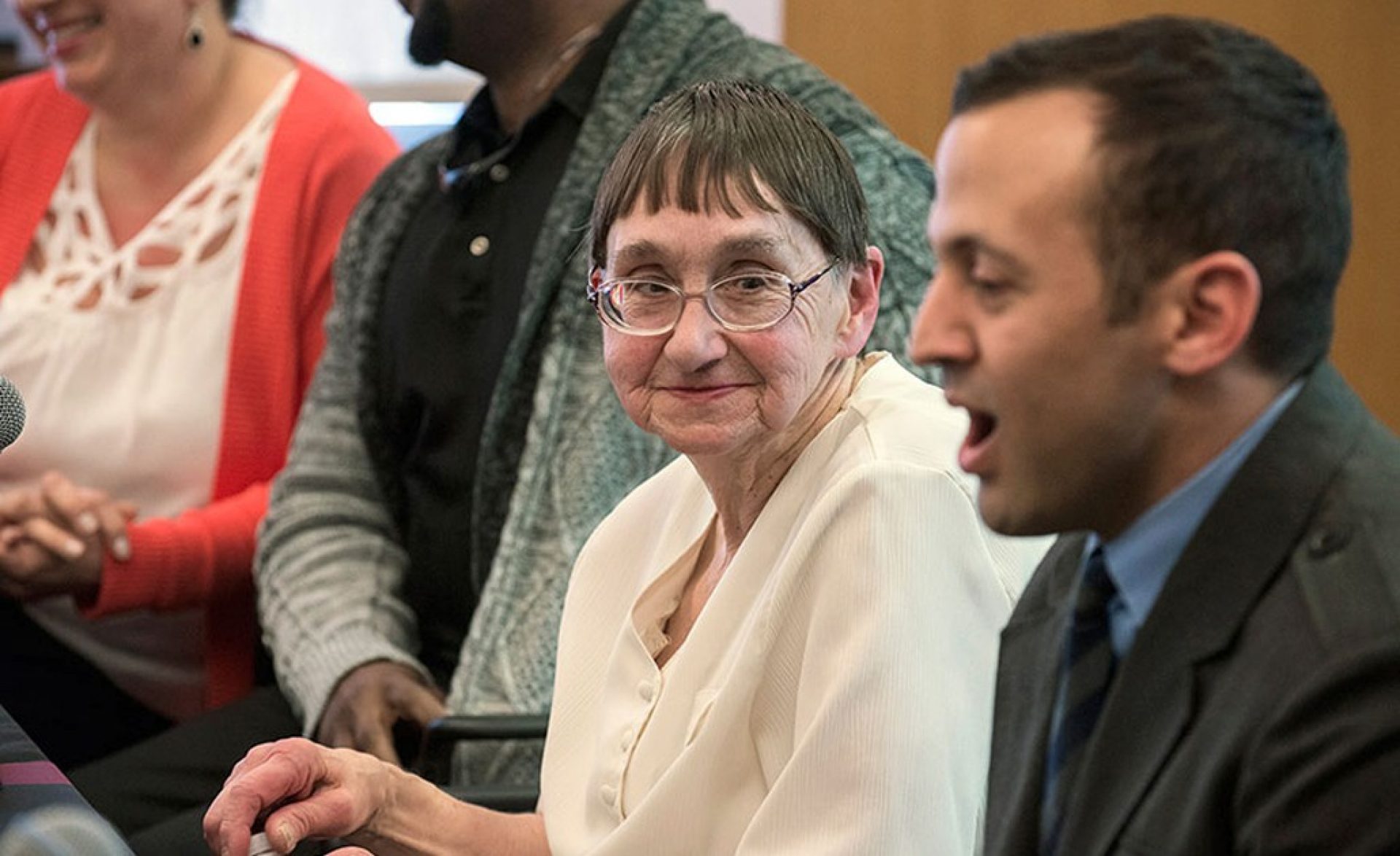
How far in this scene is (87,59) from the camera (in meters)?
2.76

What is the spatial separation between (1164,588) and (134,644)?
1.90m

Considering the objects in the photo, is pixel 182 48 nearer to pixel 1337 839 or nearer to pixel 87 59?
pixel 87 59

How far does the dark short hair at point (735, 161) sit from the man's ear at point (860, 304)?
3 cm

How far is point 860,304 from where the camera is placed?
1598 mm

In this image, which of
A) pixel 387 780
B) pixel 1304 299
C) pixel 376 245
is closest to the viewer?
pixel 1304 299

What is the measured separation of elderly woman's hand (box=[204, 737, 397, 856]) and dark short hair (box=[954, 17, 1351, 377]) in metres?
0.79

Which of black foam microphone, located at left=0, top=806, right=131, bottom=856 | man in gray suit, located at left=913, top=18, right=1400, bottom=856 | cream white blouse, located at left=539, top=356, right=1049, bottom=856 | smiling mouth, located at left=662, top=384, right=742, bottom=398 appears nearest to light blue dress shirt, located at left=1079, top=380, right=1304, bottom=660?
man in gray suit, located at left=913, top=18, right=1400, bottom=856

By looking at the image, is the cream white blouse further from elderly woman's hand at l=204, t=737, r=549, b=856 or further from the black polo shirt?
the black polo shirt

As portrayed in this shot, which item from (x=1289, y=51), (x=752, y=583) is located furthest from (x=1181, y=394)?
(x=1289, y=51)

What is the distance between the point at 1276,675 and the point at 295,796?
85 centimetres

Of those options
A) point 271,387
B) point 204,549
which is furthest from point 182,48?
point 204,549

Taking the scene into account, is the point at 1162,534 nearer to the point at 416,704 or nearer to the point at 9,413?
the point at 9,413

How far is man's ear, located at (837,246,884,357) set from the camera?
158 centimetres

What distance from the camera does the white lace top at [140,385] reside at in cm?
264
